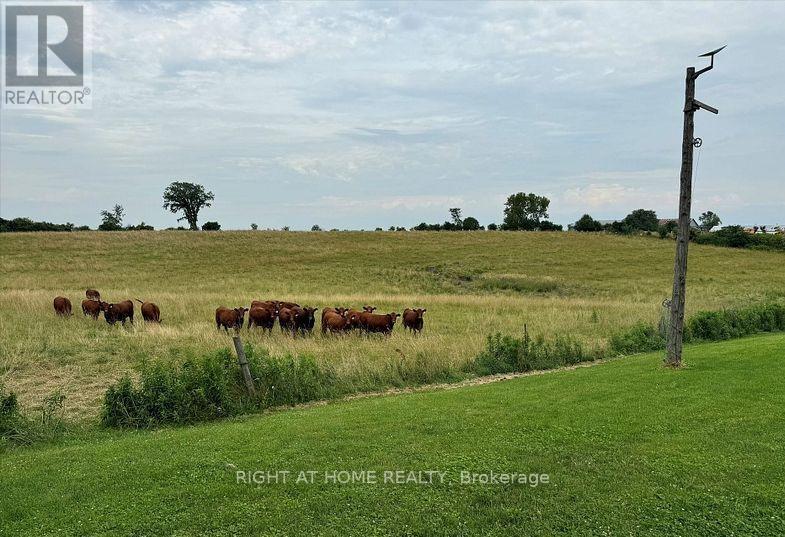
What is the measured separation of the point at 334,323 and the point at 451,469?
14.1 meters

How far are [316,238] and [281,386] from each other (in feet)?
216

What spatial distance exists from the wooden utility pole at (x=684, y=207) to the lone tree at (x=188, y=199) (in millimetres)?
108179

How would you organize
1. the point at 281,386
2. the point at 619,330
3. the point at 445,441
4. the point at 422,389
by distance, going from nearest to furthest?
the point at 445,441 < the point at 281,386 < the point at 422,389 < the point at 619,330

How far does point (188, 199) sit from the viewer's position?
112 metres

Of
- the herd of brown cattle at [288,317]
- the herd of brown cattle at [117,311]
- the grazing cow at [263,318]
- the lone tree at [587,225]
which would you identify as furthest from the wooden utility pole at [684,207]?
the lone tree at [587,225]

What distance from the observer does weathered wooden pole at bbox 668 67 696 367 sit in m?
12.4

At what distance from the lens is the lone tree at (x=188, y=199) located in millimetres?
110938

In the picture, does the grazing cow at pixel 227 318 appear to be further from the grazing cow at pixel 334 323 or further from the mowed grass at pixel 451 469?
the mowed grass at pixel 451 469

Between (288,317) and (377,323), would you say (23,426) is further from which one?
(377,323)

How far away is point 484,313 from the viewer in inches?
1087

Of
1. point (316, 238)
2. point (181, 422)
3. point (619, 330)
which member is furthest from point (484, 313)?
point (316, 238)

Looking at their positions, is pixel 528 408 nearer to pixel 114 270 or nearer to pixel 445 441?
pixel 445 441

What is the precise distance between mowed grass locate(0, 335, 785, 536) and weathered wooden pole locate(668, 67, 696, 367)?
8.05 feet

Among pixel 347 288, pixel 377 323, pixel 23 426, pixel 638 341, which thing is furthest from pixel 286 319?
pixel 347 288
